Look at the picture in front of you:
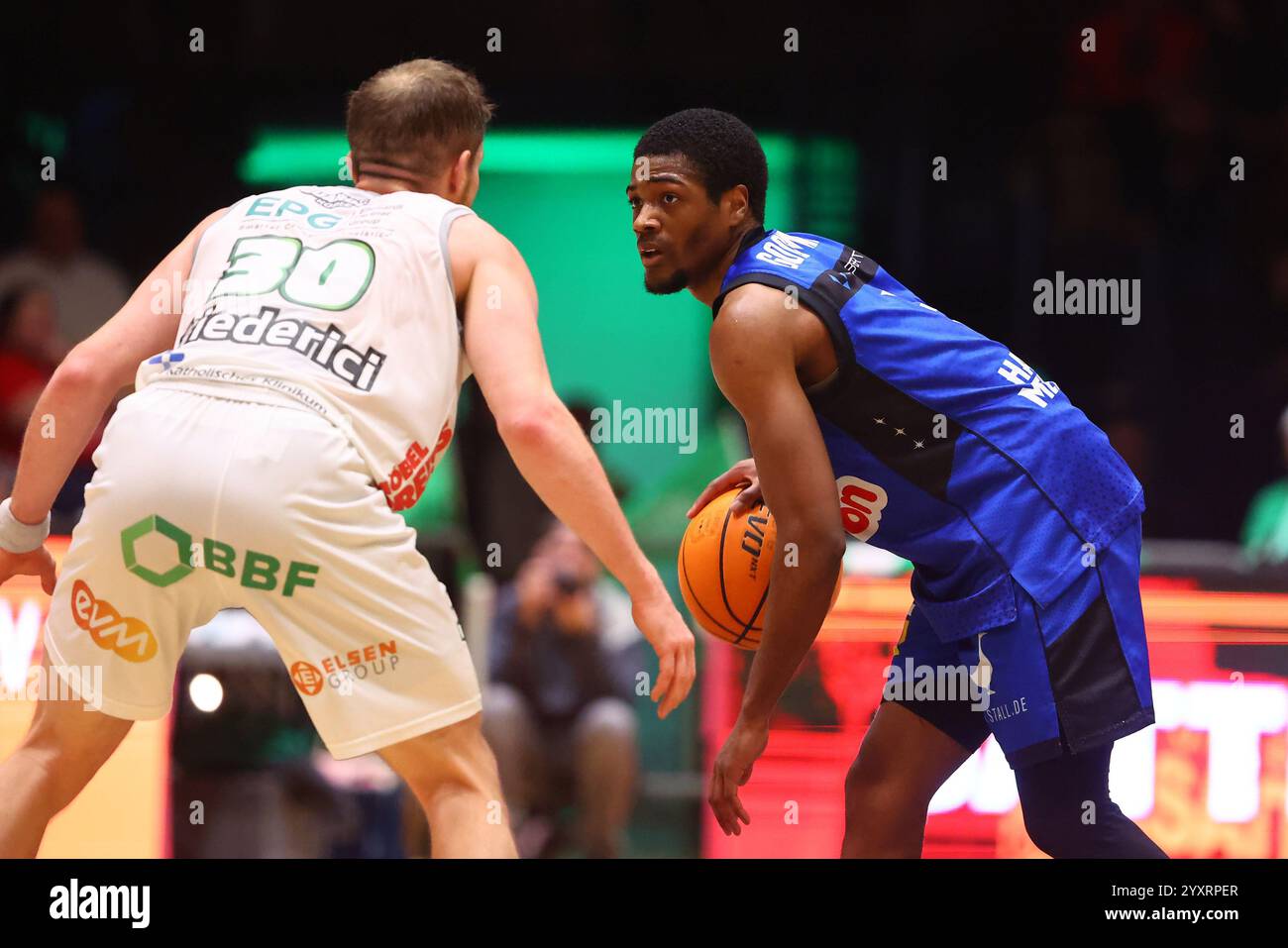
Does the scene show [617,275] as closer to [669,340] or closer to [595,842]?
[669,340]

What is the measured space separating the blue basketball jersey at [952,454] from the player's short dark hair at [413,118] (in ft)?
2.27

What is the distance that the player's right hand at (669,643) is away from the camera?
3.18 metres

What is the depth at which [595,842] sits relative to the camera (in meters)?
6.14

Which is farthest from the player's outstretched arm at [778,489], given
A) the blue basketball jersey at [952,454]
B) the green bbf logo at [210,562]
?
the green bbf logo at [210,562]

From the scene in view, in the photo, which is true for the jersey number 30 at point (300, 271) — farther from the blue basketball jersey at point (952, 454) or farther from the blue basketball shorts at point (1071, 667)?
the blue basketball shorts at point (1071, 667)

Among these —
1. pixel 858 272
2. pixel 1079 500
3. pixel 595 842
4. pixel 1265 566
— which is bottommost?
pixel 595 842

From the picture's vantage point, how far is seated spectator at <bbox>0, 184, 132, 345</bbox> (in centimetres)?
786

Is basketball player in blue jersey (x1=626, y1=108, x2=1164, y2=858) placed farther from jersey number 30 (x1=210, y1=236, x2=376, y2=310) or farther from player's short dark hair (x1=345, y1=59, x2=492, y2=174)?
jersey number 30 (x1=210, y1=236, x2=376, y2=310)

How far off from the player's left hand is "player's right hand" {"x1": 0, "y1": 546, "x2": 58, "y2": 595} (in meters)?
A: 1.48

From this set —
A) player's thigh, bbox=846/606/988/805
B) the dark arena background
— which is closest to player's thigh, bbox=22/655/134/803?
player's thigh, bbox=846/606/988/805

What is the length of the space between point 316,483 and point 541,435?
43 cm

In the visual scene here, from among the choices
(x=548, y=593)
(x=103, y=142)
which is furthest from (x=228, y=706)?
(x=103, y=142)

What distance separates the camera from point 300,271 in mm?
3242
